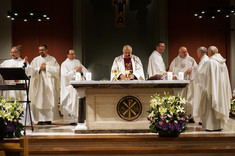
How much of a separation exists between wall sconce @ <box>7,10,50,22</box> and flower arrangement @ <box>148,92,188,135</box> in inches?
229

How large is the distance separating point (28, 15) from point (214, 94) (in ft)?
21.8

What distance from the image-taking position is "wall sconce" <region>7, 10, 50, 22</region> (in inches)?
416

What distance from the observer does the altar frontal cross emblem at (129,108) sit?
6766mm

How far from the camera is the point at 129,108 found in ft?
22.2

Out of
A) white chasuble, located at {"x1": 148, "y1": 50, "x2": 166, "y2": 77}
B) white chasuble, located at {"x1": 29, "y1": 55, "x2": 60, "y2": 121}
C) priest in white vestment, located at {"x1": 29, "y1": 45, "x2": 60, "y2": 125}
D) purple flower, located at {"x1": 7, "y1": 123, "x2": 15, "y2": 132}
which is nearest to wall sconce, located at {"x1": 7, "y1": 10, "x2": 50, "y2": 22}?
priest in white vestment, located at {"x1": 29, "y1": 45, "x2": 60, "y2": 125}

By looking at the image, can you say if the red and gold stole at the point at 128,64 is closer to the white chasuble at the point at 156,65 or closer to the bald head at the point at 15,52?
the white chasuble at the point at 156,65

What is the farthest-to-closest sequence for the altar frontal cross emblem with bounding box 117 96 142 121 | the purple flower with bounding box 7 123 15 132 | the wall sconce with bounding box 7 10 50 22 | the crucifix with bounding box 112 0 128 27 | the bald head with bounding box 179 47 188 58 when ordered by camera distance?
the crucifix with bounding box 112 0 128 27 < the wall sconce with bounding box 7 10 50 22 < the bald head with bounding box 179 47 188 58 < the altar frontal cross emblem with bounding box 117 96 142 121 < the purple flower with bounding box 7 123 15 132

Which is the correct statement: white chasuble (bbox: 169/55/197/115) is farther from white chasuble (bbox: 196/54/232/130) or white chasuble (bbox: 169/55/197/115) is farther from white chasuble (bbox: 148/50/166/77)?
white chasuble (bbox: 196/54/232/130)

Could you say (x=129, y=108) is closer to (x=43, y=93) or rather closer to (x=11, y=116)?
(x=11, y=116)

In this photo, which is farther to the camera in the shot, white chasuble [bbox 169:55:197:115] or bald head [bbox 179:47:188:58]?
bald head [bbox 179:47:188:58]

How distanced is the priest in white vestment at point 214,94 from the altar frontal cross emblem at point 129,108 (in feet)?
4.47

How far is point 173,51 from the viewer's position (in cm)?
1160

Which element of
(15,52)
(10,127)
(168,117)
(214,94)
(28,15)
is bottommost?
(10,127)

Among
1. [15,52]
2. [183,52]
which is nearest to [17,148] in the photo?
[15,52]
